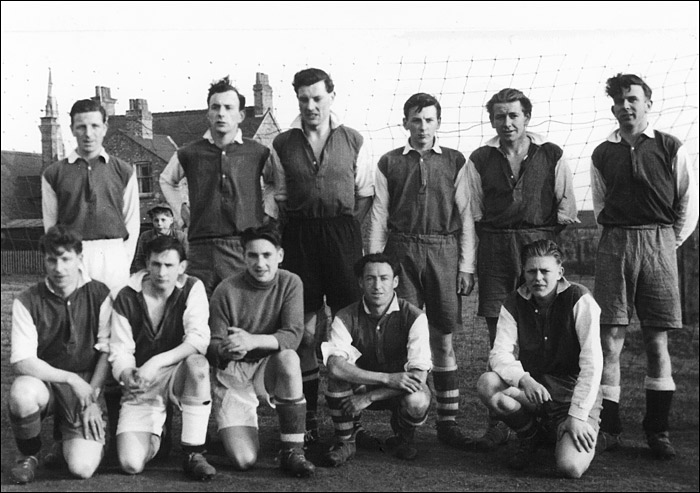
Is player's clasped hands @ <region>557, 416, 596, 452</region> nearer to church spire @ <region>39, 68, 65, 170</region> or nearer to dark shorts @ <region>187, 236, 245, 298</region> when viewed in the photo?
dark shorts @ <region>187, 236, 245, 298</region>

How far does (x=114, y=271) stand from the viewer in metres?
4.12

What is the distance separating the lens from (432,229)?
169 inches

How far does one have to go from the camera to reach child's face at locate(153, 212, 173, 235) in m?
5.20

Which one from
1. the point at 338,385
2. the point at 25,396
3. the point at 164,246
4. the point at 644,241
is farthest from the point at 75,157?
the point at 644,241

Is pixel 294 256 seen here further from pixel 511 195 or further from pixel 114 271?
pixel 511 195

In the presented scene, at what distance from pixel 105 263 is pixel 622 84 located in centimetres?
299

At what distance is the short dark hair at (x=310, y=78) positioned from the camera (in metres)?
4.17

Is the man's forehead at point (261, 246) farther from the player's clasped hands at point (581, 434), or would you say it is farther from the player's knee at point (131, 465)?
the player's clasped hands at point (581, 434)

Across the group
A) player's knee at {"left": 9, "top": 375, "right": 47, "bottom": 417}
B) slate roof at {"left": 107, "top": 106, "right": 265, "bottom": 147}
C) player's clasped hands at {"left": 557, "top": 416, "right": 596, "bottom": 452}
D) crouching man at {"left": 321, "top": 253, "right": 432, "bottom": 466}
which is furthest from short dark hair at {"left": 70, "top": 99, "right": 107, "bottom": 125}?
player's clasped hands at {"left": 557, "top": 416, "right": 596, "bottom": 452}

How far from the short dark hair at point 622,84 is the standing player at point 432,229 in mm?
906

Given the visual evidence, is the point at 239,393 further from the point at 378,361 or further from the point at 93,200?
the point at 93,200

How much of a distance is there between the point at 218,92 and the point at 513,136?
66.5 inches

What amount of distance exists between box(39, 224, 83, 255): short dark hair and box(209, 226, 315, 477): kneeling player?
0.75 metres

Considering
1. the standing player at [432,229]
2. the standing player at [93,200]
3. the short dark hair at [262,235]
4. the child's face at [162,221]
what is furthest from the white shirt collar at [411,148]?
the child's face at [162,221]
